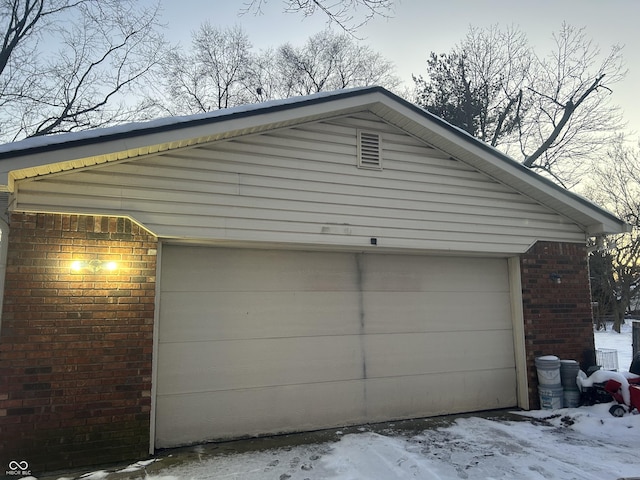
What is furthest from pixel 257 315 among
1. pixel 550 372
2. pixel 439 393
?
pixel 550 372

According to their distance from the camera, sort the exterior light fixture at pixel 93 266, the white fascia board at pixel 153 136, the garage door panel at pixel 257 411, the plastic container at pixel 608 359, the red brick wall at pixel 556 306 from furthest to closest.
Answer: the plastic container at pixel 608 359
the red brick wall at pixel 556 306
the garage door panel at pixel 257 411
the exterior light fixture at pixel 93 266
the white fascia board at pixel 153 136

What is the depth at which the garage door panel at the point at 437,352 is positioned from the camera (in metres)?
6.23

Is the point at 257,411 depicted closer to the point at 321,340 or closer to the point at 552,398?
the point at 321,340

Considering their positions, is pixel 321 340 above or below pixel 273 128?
below

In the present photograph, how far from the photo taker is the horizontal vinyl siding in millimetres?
4910

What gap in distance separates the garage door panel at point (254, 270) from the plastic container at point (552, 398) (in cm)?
342

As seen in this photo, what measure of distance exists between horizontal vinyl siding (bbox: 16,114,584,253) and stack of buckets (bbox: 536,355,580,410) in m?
1.86

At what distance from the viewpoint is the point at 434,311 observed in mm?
6609

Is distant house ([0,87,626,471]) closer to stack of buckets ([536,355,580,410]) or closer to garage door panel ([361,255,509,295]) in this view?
garage door panel ([361,255,509,295])

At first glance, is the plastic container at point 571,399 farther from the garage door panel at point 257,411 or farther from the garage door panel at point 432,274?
the garage door panel at point 257,411

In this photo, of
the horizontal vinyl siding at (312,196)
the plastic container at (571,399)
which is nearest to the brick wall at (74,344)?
the horizontal vinyl siding at (312,196)

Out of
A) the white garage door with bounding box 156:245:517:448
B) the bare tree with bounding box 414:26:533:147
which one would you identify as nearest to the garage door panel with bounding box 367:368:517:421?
the white garage door with bounding box 156:245:517:448

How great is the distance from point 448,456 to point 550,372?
9.29ft

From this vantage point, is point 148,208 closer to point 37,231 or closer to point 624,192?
point 37,231
